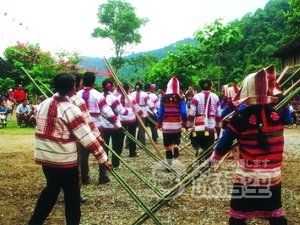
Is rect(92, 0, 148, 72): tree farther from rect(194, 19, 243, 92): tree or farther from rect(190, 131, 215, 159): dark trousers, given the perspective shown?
rect(190, 131, 215, 159): dark trousers

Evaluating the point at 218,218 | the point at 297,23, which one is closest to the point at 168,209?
the point at 218,218

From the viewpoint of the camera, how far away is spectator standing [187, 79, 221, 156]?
9.22 m

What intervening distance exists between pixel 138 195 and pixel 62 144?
2.84m

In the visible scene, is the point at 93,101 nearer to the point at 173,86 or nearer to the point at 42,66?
the point at 173,86

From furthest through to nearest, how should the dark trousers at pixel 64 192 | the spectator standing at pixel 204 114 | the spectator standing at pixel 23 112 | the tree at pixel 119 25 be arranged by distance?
1. the tree at pixel 119 25
2. the spectator standing at pixel 23 112
3. the spectator standing at pixel 204 114
4. the dark trousers at pixel 64 192

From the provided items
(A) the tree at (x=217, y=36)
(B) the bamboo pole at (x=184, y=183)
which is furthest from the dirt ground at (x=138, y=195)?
(A) the tree at (x=217, y=36)

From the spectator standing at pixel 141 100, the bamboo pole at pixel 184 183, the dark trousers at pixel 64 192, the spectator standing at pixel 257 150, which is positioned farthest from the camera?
the spectator standing at pixel 141 100

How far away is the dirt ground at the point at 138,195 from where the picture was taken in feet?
20.2

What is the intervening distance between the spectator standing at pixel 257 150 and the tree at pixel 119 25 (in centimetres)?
4876

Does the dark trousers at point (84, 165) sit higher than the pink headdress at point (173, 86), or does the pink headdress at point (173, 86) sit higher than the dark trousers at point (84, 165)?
the pink headdress at point (173, 86)

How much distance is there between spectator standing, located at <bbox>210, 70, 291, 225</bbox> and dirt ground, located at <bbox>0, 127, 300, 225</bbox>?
1663 mm

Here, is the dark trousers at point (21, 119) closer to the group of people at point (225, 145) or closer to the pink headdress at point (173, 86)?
the pink headdress at point (173, 86)

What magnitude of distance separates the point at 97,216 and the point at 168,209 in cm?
108

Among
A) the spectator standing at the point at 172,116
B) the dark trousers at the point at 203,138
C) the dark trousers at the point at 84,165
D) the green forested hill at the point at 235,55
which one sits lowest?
the dark trousers at the point at 84,165
